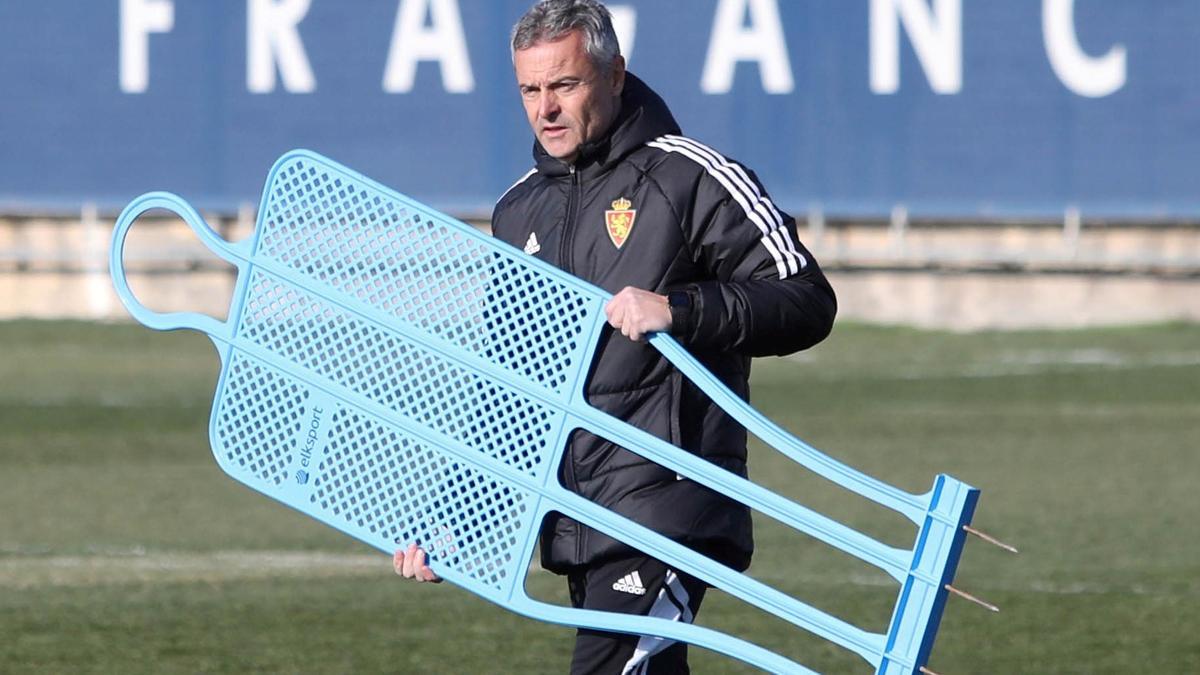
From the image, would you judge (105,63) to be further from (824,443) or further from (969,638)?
(969,638)

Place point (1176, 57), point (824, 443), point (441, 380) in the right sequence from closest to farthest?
1. point (441, 380)
2. point (824, 443)
3. point (1176, 57)

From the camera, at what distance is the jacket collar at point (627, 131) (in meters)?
4.63

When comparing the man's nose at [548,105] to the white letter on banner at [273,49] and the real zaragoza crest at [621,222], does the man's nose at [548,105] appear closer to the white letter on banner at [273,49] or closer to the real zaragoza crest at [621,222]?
the real zaragoza crest at [621,222]

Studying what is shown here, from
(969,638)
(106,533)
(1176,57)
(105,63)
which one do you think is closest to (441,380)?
(969,638)

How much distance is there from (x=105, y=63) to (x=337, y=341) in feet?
74.2

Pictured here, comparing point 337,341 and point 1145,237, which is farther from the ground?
point 337,341

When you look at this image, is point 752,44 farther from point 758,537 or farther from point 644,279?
point 644,279

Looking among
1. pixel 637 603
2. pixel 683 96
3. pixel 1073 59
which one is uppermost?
pixel 637 603

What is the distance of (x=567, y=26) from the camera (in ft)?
14.9

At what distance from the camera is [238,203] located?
25953 mm

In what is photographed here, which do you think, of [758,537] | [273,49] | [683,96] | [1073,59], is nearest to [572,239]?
[758,537]

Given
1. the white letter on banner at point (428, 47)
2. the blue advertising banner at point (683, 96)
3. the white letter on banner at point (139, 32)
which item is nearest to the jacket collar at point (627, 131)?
the blue advertising banner at point (683, 96)

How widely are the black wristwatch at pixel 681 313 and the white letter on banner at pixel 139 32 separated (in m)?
22.6

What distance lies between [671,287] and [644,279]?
0.18ft
